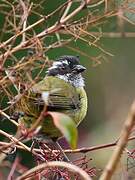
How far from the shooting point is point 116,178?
67.8 inches

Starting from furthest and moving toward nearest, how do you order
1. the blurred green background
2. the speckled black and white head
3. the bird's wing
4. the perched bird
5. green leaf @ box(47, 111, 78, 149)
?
the blurred green background
the speckled black and white head
the bird's wing
the perched bird
green leaf @ box(47, 111, 78, 149)

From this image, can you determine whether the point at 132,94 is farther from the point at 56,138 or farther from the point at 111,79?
the point at 56,138

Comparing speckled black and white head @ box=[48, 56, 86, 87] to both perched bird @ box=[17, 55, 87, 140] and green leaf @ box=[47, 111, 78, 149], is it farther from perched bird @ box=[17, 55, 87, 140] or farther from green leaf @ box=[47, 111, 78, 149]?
green leaf @ box=[47, 111, 78, 149]

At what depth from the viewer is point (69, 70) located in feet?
10.4

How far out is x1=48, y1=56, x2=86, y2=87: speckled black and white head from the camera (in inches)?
122

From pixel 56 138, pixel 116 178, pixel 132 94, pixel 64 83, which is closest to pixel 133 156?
pixel 116 178

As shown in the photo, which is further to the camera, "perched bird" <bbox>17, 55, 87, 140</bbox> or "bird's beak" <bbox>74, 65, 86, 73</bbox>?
"bird's beak" <bbox>74, 65, 86, 73</bbox>

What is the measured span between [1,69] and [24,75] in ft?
0.44

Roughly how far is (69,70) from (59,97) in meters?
0.61

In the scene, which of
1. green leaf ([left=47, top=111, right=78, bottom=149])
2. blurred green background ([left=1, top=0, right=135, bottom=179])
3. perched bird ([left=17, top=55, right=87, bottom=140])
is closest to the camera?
green leaf ([left=47, top=111, right=78, bottom=149])

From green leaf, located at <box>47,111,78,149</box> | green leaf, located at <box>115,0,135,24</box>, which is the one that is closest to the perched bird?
green leaf, located at <box>115,0,135,24</box>

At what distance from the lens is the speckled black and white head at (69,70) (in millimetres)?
3092

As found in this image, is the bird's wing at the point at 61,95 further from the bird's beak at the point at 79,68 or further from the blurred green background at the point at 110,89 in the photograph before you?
the blurred green background at the point at 110,89

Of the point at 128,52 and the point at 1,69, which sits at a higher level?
the point at 1,69
